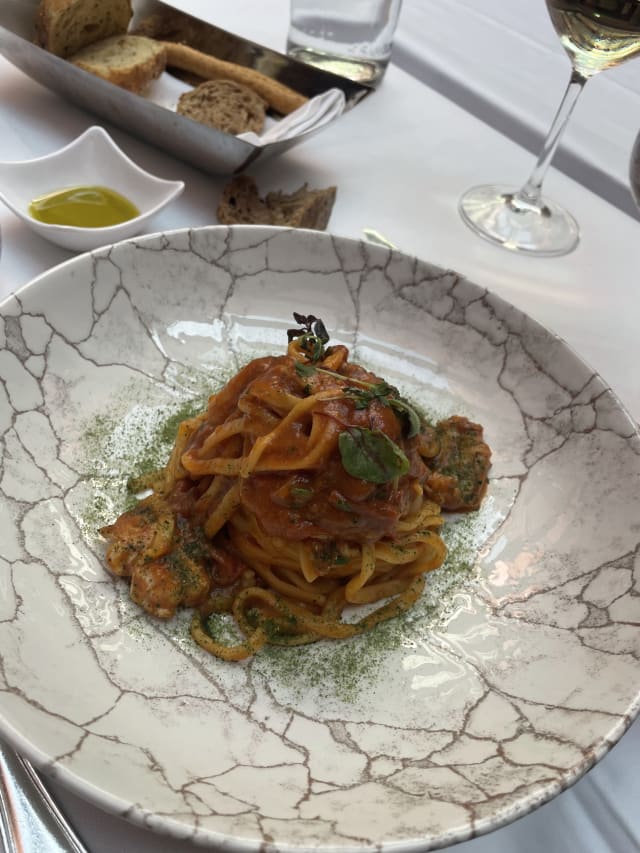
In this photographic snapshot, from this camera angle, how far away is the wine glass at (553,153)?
252 centimetres

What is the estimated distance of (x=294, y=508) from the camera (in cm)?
187

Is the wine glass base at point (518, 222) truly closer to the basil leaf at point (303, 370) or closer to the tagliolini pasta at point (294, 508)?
the tagliolini pasta at point (294, 508)

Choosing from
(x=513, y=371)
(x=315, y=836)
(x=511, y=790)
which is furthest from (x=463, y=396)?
(x=315, y=836)

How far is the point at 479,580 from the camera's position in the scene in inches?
78.5

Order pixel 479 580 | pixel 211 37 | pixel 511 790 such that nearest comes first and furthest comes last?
1. pixel 511 790
2. pixel 479 580
3. pixel 211 37

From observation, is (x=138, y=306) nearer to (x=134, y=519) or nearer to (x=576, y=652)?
(x=134, y=519)

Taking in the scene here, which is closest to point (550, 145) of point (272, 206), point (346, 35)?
point (272, 206)

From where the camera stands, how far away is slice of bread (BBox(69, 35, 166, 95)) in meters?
3.22

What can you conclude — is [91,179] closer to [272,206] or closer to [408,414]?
[272,206]

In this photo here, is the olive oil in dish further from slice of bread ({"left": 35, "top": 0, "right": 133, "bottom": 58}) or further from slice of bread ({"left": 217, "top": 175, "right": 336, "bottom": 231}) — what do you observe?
slice of bread ({"left": 35, "top": 0, "right": 133, "bottom": 58})

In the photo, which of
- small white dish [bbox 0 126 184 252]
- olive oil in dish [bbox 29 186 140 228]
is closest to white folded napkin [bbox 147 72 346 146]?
small white dish [bbox 0 126 184 252]

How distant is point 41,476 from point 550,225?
2578mm

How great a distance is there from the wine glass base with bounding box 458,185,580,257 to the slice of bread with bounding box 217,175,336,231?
758 millimetres

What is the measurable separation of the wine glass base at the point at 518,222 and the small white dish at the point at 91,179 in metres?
1.38
